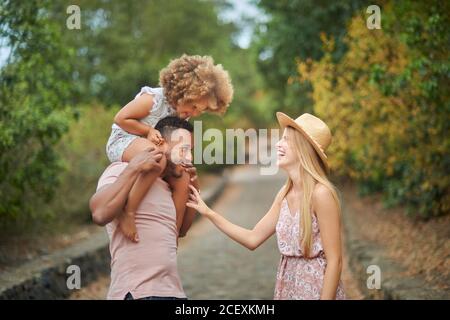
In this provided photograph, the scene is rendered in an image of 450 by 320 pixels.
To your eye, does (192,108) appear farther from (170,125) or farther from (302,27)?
(302,27)

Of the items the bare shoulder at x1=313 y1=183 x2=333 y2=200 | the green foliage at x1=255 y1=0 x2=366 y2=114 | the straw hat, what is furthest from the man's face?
the green foliage at x1=255 y1=0 x2=366 y2=114

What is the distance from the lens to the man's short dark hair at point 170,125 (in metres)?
3.22

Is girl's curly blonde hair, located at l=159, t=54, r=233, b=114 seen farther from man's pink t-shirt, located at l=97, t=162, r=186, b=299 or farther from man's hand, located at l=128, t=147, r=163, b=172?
man's pink t-shirt, located at l=97, t=162, r=186, b=299

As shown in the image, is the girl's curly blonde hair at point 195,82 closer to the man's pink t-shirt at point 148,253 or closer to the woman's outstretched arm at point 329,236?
the man's pink t-shirt at point 148,253

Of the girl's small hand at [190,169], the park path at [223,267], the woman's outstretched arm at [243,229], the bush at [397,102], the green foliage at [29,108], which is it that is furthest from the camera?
the park path at [223,267]

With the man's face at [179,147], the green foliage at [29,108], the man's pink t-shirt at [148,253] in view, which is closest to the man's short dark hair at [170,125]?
the man's face at [179,147]

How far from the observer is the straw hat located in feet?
10.6

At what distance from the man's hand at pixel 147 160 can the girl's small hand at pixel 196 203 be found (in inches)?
12.4

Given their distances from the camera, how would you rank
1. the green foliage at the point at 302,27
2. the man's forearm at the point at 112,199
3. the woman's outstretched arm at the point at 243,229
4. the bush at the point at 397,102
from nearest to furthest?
the man's forearm at the point at 112,199 → the woman's outstretched arm at the point at 243,229 → the bush at the point at 397,102 → the green foliage at the point at 302,27

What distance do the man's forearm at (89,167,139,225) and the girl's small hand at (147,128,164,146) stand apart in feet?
0.99

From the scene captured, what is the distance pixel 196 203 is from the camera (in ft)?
10.8

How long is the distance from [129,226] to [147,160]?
32cm

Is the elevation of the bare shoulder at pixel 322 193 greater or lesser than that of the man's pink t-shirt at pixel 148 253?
greater

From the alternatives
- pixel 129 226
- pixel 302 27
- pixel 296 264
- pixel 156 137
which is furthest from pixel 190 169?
pixel 302 27
